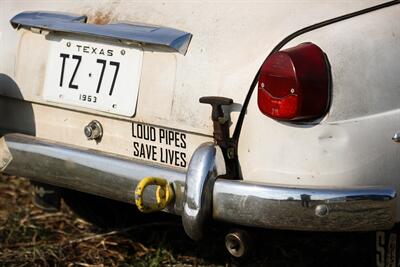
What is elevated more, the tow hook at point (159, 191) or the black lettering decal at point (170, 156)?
Result: the black lettering decal at point (170, 156)

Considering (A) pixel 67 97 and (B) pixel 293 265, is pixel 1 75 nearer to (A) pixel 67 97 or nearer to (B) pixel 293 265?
(A) pixel 67 97

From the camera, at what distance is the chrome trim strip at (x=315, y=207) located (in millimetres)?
2895

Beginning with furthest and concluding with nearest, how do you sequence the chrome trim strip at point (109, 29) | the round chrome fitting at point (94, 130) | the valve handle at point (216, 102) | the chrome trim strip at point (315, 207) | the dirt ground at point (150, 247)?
the dirt ground at point (150, 247) < the round chrome fitting at point (94, 130) < the chrome trim strip at point (109, 29) < the valve handle at point (216, 102) < the chrome trim strip at point (315, 207)

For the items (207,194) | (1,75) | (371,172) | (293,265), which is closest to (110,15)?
(1,75)

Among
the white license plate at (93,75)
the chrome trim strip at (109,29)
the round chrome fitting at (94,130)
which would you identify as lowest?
the round chrome fitting at (94,130)

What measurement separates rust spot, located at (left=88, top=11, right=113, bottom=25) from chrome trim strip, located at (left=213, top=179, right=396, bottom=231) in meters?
0.91

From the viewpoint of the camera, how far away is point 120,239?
4.40m

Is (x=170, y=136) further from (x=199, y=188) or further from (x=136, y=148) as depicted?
(x=199, y=188)

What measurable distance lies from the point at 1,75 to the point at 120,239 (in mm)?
1138

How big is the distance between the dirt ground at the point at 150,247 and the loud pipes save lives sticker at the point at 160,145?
2.79 feet

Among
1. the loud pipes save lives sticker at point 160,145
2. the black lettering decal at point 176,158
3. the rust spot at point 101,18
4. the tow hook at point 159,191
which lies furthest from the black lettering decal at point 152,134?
the rust spot at point 101,18

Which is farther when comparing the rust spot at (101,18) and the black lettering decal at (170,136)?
the rust spot at (101,18)

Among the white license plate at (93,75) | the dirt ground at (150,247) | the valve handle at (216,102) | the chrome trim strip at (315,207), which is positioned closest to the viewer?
the chrome trim strip at (315,207)

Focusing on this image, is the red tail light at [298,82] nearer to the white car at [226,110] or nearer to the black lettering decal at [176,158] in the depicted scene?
the white car at [226,110]
